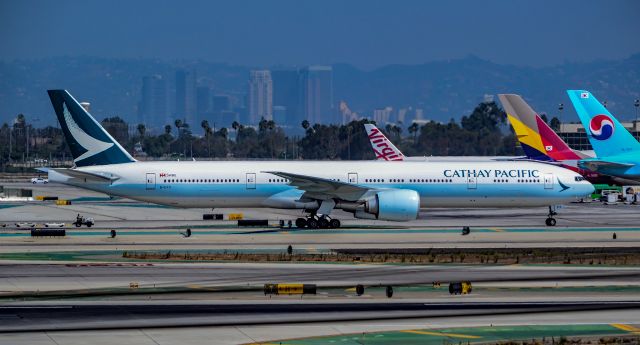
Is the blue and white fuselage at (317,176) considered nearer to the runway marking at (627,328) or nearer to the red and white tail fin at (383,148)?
the runway marking at (627,328)

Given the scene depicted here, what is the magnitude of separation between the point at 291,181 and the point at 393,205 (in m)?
6.38

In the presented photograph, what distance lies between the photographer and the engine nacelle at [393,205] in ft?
192

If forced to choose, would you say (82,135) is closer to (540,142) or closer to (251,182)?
(251,182)

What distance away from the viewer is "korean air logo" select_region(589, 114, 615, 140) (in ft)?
204

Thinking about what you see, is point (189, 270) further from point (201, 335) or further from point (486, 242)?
point (486, 242)

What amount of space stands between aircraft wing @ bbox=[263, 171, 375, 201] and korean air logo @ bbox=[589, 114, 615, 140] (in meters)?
14.0

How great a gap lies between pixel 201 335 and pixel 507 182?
37.1m

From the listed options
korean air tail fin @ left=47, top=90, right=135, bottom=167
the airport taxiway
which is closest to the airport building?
the airport taxiway

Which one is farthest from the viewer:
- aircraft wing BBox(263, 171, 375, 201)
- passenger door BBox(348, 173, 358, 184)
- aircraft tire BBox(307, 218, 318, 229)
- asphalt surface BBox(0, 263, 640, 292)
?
passenger door BBox(348, 173, 358, 184)

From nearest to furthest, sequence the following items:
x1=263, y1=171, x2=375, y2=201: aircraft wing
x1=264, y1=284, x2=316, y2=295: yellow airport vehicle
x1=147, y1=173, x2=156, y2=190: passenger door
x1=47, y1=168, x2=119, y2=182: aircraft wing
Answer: x1=264, y1=284, x2=316, y2=295: yellow airport vehicle
x1=263, y1=171, x2=375, y2=201: aircraft wing
x1=47, y1=168, x2=119, y2=182: aircraft wing
x1=147, y1=173, x2=156, y2=190: passenger door

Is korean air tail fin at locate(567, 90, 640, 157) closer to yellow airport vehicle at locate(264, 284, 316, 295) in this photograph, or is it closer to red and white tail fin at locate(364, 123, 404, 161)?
yellow airport vehicle at locate(264, 284, 316, 295)

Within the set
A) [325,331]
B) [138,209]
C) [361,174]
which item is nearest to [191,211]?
[138,209]

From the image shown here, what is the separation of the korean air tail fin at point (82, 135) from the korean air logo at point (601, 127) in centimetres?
2867

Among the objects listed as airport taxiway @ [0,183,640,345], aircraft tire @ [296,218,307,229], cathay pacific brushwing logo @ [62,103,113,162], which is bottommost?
airport taxiway @ [0,183,640,345]
